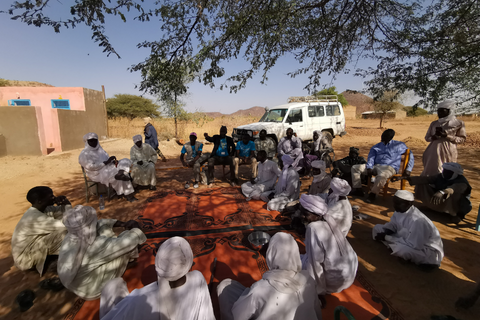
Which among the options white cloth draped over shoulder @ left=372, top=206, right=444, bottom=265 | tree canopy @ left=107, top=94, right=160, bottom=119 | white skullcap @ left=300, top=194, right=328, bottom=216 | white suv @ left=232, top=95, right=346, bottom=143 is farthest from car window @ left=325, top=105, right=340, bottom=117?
tree canopy @ left=107, top=94, right=160, bottom=119

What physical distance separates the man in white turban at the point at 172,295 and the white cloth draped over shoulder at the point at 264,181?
3579mm

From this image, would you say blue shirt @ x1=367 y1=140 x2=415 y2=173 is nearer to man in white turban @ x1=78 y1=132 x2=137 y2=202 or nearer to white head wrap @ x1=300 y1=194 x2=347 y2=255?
white head wrap @ x1=300 y1=194 x2=347 y2=255

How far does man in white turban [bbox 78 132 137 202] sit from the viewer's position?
5.16 metres

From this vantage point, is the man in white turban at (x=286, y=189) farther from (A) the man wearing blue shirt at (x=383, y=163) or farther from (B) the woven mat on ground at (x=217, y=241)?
(A) the man wearing blue shirt at (x=383, y=163)

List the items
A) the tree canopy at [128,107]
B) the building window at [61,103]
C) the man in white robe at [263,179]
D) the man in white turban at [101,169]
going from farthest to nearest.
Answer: the tree canopy at [128,107] < the building window at [61,103] < the man in white robe at [263,179] < the man in white turban at [101,169]

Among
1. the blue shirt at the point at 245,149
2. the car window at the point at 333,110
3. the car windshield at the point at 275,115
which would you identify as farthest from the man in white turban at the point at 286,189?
the car window at the point at 333,110

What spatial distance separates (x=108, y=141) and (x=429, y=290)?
15750 mm

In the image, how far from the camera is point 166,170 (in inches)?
320

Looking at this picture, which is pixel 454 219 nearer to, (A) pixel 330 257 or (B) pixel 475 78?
(A) pixel 330 257

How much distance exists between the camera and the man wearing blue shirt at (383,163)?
17.1ft

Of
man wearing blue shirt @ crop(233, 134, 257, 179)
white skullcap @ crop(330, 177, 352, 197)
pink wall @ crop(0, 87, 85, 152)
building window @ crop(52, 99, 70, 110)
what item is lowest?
white skullcap @ crop(330, 177, 352, 197)

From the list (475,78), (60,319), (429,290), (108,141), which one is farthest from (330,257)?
(108,141)

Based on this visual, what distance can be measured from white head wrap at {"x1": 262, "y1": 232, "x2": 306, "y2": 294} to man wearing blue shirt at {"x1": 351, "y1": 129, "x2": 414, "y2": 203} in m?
4.20

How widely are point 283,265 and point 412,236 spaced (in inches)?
88.8
